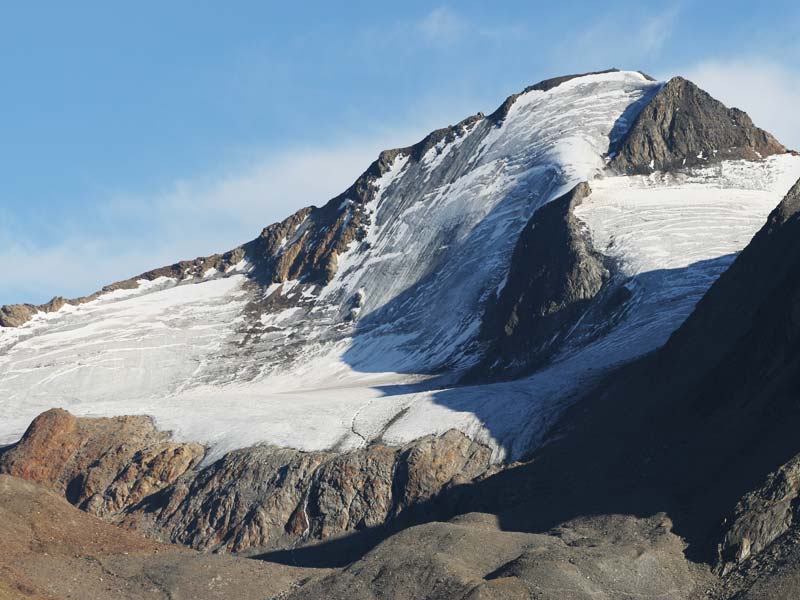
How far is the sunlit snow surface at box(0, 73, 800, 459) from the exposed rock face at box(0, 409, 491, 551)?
2396mm

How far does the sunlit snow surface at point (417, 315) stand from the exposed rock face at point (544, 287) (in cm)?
201

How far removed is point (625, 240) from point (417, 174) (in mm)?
53417

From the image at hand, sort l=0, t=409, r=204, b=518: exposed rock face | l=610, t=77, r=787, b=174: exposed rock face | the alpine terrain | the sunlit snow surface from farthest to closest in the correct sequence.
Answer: l=610, t=77, r=787, b=174: exposed rock face → the sunlit snow surface → l=0, t=409, r=204, b=518: exposed rock face → the alpine terrain

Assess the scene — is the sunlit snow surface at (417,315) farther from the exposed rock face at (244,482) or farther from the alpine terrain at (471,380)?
the exposed rock face at (244,482)

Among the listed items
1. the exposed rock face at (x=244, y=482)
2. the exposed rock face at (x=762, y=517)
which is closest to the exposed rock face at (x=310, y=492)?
the exposed rock face at (x=244, y=482)

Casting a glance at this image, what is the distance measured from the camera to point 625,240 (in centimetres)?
10400

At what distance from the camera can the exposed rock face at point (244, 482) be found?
7481 centimetres

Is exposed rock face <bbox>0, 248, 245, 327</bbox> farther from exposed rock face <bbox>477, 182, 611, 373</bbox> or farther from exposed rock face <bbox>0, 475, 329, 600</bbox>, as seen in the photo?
exposed rock face <bbox>0, 475, 329, 600</bbox>

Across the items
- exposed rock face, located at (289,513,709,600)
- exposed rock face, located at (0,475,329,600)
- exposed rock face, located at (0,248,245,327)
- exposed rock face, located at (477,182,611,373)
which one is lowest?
exposed rock face, located at (289,513,709,600)

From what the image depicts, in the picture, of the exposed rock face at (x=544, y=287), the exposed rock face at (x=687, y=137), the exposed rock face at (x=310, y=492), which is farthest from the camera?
the exposed rock face at (x=687, y=137)

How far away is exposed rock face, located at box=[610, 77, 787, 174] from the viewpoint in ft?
414

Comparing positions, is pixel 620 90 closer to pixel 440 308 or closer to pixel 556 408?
pixel 440 308

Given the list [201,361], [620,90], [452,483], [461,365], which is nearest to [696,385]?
[452,483]

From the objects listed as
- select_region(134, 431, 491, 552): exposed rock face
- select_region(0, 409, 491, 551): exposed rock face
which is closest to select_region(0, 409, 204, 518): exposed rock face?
select_region(0, 409, 491, 551): exposed rock face
